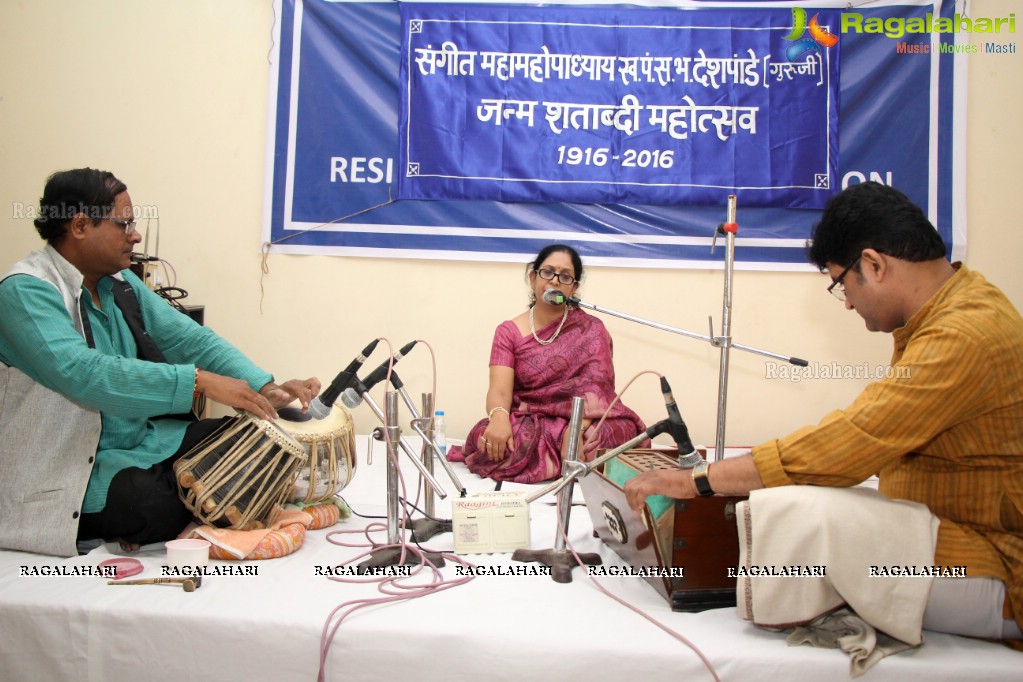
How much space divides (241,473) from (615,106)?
110 inches

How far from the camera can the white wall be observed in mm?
3982

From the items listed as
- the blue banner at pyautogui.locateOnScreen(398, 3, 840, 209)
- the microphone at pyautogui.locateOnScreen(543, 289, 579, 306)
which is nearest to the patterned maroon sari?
the microphone at pyautogui.locateOnScreen(543, 289, 579, 306)

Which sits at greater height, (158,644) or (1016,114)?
(1016,114)

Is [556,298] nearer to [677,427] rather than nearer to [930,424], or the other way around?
[677,427]

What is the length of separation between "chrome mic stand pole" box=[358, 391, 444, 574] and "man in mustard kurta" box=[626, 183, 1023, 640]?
22.6 inches

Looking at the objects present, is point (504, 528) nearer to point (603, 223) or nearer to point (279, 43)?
point (603, 223)

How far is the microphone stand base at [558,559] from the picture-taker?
174 cm

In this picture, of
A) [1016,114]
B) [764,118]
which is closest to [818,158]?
[764,118]

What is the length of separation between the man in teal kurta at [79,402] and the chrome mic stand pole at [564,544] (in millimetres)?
799

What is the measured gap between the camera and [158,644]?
4.85ft

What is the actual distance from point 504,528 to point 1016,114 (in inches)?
148

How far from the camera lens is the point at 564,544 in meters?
1.86

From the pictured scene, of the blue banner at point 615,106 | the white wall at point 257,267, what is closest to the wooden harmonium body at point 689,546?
the white wall at point 257,267

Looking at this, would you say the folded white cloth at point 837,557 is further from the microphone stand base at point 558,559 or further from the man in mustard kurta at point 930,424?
the microphone stand base at point 558,559
